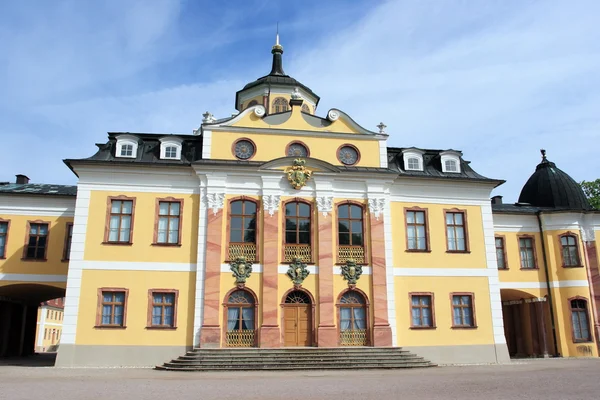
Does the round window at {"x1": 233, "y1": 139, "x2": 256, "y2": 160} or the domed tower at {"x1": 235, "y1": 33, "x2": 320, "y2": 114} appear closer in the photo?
the round window at {"x1": 233, "y1": 139, "x2": 256, "y2": 160}

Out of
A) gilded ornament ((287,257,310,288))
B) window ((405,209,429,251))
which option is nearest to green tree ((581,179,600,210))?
window ((405,209,429,251))

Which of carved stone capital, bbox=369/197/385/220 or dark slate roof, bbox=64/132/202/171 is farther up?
dark slate roof, bbox=64/132/202/171

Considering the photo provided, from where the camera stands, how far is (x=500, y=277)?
2903 cm

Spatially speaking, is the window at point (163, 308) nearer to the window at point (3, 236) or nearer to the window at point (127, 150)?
the window at point (127, 150)

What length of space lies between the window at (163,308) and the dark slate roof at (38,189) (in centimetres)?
685

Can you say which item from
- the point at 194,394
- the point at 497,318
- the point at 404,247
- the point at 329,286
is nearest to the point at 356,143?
the point at 404,247

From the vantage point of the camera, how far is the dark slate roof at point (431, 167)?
26562 mm

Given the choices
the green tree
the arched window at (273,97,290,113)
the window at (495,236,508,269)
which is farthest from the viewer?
the green tree

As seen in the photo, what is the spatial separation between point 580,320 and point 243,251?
1811cm

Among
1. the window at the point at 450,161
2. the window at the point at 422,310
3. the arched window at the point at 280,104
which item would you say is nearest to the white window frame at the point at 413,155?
the window at the point at 450,161

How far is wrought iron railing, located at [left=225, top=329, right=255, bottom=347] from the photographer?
2286 cm

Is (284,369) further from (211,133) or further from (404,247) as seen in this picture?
(211,133)

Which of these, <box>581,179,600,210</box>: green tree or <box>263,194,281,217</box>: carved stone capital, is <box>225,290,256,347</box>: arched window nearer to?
<box>263,194,281,217</box>: carved stone capital

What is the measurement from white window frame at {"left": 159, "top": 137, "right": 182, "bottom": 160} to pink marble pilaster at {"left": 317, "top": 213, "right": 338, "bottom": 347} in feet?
23.4
